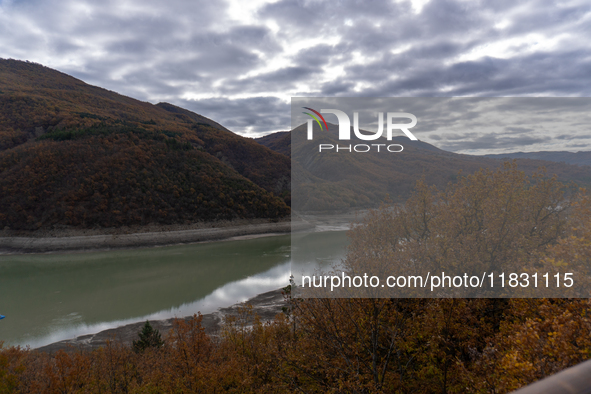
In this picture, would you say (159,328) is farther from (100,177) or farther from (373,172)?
(373,172)

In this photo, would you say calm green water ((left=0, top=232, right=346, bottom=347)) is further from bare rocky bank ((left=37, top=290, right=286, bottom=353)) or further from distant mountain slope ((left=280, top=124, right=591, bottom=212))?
distant mountain slope ((left=280, top=124, right=591, bottom=212))

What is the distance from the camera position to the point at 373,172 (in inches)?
1986

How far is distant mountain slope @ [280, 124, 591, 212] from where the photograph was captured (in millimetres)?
25420

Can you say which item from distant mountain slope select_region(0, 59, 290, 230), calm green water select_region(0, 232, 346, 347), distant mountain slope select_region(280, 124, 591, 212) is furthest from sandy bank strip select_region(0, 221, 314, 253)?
distant mountain slope select_region(280, 124, 591, 212)

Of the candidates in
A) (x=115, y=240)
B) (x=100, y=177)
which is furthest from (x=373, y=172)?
(x=100, y=177)

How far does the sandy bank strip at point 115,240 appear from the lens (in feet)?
116

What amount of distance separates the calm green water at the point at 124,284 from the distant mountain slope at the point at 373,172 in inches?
468

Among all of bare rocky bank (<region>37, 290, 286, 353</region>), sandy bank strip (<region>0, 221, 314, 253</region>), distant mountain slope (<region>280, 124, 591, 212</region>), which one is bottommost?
bare rocky bank (<region>37, 290, 286, 353</region>)

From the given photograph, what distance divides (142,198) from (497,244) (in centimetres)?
4265

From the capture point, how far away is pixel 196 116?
15275 cm

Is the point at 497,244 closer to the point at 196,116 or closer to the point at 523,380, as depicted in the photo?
the point at 523,380

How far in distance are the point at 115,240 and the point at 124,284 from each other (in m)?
13.6

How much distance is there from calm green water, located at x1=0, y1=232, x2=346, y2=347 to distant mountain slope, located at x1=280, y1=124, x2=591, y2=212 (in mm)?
11881

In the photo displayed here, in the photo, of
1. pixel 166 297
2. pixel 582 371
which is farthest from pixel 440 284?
pixel 166 297
